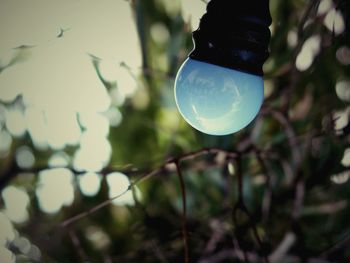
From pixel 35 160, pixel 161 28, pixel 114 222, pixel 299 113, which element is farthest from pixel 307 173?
pixel 35 160

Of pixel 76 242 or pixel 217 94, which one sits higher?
pixel 217 94

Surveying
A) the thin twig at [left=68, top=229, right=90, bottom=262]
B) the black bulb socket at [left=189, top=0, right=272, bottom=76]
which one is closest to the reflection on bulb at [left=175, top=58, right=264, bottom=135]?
the black bulb socket at [left=189, top=0, right=272, bottom=76]

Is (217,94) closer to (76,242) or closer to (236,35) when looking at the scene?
(236,35)

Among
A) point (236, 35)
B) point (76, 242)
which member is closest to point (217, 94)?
point (236, 35)

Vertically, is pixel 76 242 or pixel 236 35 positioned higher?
pixel 236 35

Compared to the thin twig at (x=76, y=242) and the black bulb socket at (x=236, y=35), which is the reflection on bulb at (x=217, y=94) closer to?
the black bulb socket at (x=236, y=35)

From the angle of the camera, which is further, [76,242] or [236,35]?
[76,242]

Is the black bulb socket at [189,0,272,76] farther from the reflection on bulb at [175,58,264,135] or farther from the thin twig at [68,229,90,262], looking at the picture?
the thin twig at [68,229,90,262]

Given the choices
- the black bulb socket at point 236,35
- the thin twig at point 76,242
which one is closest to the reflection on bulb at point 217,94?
the black bulb socket at point 236,35
